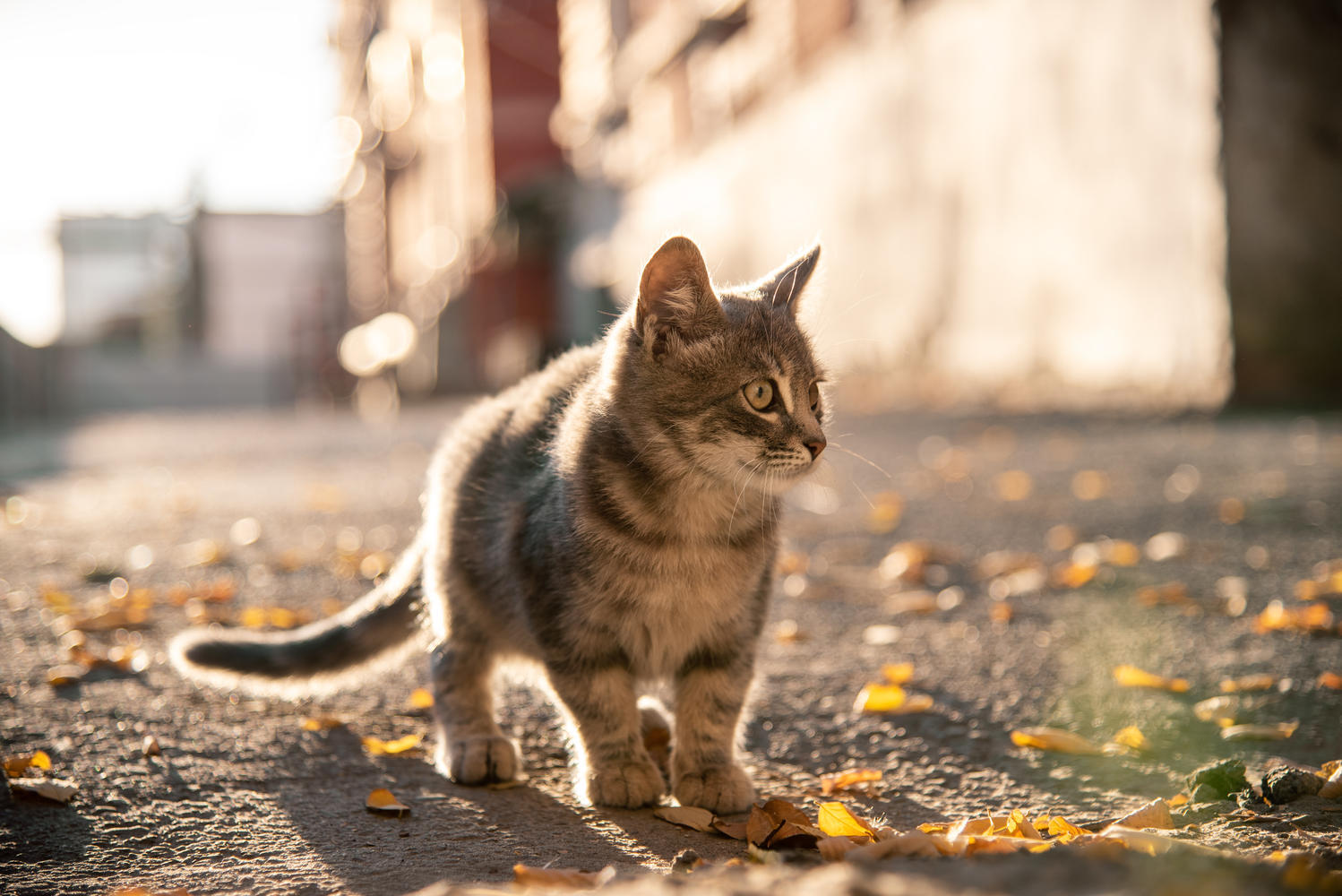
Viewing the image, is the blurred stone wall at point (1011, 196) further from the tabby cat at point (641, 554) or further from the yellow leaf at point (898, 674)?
the tabby cat at point (641, 554)

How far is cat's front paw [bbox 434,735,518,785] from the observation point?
243 centimetres

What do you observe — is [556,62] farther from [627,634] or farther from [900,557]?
[627,634]

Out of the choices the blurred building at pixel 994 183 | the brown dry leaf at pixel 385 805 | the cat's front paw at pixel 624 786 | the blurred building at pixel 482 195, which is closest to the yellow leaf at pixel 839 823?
the cat's front paw at pixel 624 786

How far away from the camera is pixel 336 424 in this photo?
16.4 meters

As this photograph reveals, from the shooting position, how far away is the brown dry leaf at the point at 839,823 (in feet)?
6.48

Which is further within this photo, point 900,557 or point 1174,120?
point 1174,120

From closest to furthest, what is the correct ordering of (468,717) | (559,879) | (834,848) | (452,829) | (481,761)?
1. (559,879)
2. (834,848)
3. (452,829)
4. (481,761)
5. (468,717)

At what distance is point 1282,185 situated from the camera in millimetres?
7320

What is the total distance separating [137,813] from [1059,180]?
27.5ft

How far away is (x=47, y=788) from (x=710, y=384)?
1539mm

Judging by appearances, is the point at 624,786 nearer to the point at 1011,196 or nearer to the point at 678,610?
the point at 678,610

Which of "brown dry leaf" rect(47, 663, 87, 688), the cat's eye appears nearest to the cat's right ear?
the cat's eye

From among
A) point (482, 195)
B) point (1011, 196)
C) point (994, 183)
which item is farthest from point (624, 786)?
point (482, 195)

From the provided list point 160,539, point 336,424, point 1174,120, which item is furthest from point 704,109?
point 160,539
